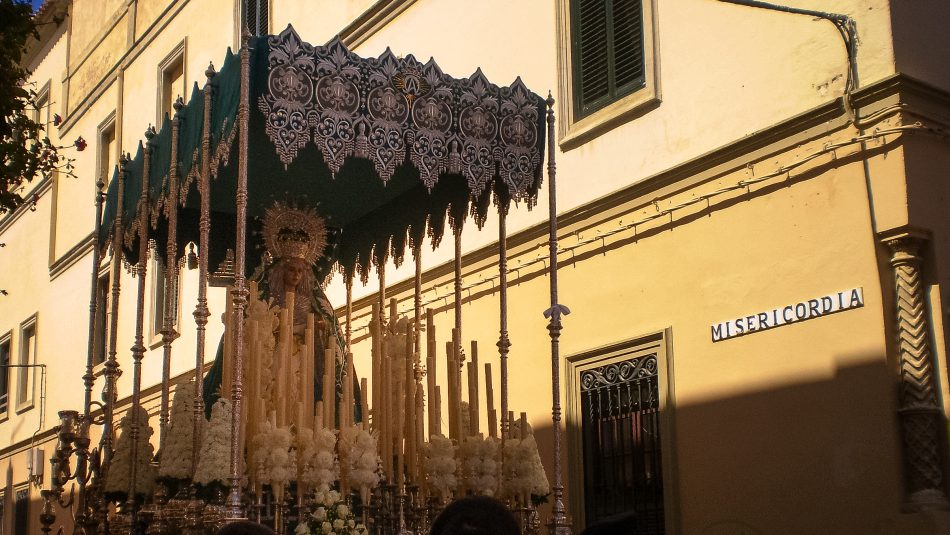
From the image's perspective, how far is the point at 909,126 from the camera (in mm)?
7559

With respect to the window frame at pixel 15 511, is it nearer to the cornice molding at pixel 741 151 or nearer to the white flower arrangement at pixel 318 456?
the cornice molding at pixel 741 151

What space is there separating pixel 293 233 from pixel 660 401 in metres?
3.02

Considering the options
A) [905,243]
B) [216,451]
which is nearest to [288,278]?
[216,451]

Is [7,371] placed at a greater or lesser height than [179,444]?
greater

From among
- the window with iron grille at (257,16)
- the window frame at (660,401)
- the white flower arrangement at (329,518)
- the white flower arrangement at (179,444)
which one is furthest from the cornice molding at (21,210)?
the white flower arrangement at (329,518)

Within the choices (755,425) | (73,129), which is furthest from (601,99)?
(73,129)

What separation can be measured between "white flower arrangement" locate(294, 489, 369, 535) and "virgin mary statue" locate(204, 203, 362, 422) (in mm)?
1696

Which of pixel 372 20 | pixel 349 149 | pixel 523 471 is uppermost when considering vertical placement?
pixel 372 20

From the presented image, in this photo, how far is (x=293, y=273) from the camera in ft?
28.1

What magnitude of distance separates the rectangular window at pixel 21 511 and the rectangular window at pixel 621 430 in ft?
45.1

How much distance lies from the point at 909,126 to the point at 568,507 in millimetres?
4076

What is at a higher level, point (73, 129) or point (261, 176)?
point (73, 129)

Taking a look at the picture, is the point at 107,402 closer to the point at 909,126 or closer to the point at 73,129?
the point at 909,126

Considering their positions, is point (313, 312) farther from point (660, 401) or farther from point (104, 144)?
point (104, 144)
